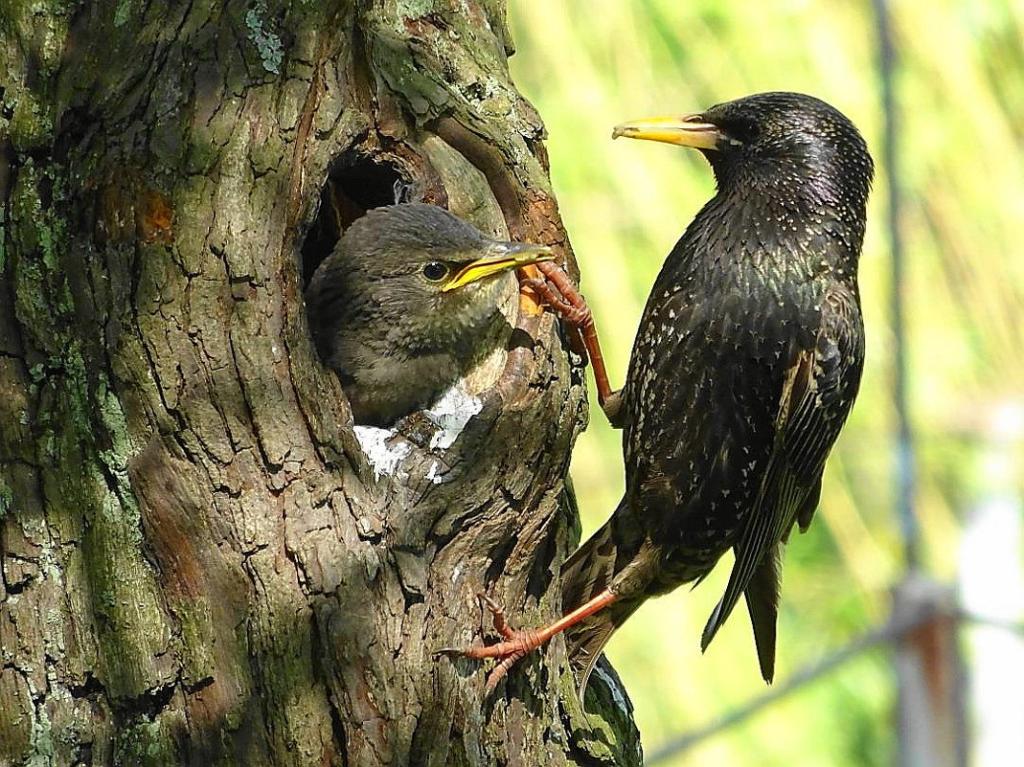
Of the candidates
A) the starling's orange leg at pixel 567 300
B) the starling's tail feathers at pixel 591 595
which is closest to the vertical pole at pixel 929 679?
the starling's tail feathers at pixel 591 595

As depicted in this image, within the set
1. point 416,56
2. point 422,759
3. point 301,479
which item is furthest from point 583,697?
point 416,56

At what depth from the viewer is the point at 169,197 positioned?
2596 mm

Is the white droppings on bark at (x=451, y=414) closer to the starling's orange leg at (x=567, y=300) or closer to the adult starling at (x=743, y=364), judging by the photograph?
the starling's orange leg at (x=567, y=300)

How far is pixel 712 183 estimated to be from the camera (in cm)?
740

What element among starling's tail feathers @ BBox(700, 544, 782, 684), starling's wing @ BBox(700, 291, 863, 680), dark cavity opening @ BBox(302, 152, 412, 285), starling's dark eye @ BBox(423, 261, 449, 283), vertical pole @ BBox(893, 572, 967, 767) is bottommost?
vertical pole @ BBox(893, 572, 967, 767)

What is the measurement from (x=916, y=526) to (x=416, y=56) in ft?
10.4

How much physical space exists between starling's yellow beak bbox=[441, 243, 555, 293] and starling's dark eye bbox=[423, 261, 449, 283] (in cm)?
3

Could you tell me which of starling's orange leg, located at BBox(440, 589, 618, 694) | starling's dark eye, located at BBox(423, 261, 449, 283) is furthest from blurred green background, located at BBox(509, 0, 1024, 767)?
starling's orange leg, located at BBox(440, 589, 618, 694)

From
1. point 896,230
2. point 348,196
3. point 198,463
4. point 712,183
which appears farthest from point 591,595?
point 712,183

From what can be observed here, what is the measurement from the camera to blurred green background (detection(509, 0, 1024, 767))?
6668 mm

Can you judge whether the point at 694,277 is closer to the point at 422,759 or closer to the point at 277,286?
the point at 277,286

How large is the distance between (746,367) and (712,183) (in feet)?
13.2

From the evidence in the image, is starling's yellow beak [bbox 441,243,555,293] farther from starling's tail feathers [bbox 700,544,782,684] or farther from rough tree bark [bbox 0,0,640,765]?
starling's tail feathers [bbox 700,544,782,684]

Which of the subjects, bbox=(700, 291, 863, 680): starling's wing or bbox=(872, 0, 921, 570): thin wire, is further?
bbox=(872, 0, 921, 570): thin wire
